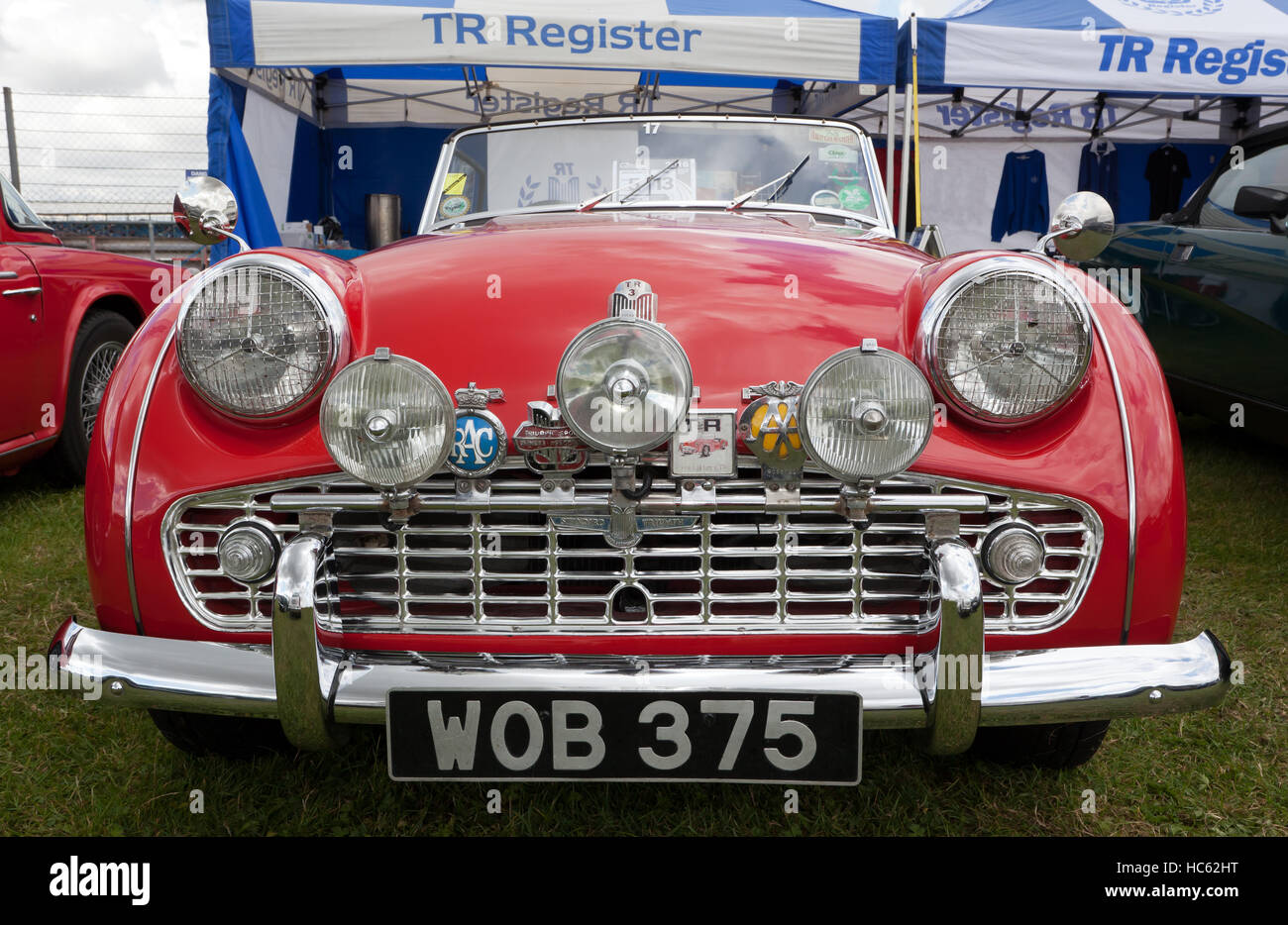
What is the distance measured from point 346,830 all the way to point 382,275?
1027mm

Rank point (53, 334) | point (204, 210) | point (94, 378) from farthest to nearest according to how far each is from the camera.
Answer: point (94, 378), point (53, 334), point (204, 210)

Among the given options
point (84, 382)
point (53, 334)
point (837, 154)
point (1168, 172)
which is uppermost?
point (1168, 172)

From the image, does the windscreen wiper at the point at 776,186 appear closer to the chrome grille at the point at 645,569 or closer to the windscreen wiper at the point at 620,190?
the windscreen wiper at the point at 620,190

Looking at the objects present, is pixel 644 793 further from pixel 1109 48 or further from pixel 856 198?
pixel 1109 48

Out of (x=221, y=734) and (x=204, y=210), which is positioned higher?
(x=204, y=210)

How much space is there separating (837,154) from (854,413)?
64.9 inches

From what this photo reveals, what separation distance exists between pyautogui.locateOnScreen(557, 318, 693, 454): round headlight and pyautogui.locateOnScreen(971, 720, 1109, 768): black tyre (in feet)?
3.27

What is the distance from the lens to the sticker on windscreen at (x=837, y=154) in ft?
8.80

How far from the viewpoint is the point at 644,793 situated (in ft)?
5.98

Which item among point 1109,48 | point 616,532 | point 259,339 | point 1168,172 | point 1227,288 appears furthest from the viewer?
point 1168,172

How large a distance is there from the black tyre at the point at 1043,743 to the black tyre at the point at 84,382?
3486 millimetres

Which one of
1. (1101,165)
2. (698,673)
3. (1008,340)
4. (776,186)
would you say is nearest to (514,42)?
(776,186)

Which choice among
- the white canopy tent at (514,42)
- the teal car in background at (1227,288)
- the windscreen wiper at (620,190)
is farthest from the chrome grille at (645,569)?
the white canopy tent at (514,42)

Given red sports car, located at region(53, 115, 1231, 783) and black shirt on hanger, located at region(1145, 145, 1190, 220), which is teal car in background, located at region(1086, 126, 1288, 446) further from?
black shirt on hanger, located at region(1145, 145, 1190, 220)
